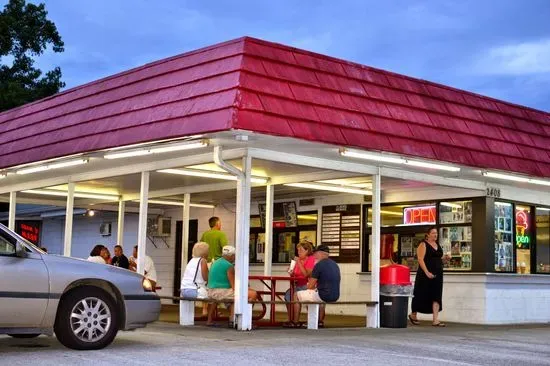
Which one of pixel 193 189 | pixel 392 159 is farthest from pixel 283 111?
pixel 193 189

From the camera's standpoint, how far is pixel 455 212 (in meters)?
16.8

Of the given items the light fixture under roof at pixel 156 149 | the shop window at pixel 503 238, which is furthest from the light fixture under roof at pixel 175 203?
the shop window at pixel 503 238

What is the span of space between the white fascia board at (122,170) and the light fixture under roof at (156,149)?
0.59 meters

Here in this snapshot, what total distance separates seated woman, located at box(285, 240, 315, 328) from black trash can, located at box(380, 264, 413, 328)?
1277 millimetres

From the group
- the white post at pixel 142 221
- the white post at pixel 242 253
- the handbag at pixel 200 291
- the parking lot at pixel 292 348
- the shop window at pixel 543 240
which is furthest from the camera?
the shop window at pixel 543 240

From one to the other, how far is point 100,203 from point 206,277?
8104mm

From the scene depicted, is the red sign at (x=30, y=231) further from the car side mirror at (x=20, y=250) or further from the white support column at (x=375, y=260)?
the car side mirror at (x=20, y=250)

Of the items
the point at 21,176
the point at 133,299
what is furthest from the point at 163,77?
the point at 21,176

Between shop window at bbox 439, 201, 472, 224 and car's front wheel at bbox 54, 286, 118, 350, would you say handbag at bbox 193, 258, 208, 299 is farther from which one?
shop window at bbox 439, 201, 472, 224

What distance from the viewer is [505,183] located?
1664 centimetres

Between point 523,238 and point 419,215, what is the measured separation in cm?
229

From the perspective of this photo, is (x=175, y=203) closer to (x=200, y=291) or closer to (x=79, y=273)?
(x=200, y=291)

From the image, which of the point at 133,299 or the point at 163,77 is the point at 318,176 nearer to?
the point at 163,77

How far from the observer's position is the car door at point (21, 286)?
8938mm
